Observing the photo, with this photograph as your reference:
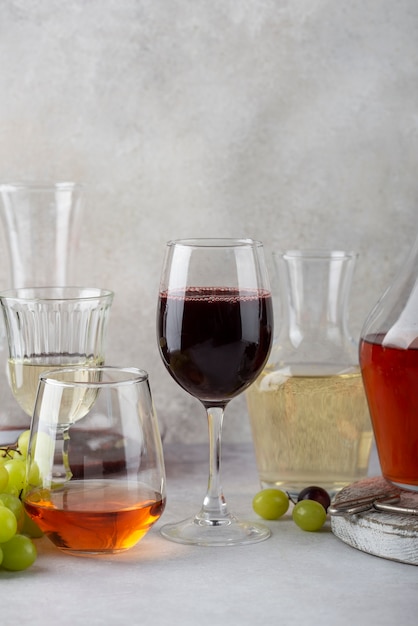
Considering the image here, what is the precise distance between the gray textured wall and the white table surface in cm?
64

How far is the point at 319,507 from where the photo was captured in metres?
1.26

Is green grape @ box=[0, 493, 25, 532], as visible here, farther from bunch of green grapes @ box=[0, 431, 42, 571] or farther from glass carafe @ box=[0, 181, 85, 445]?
glass carafe @ box=[0, 181, 85, 445]

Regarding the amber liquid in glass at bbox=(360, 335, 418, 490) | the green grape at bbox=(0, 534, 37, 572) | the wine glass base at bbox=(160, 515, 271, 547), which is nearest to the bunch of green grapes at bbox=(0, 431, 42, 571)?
the green grape at bbox=(0, 534, 37, 572)

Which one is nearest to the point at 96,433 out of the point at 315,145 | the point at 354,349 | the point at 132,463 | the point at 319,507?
the point at 132,463

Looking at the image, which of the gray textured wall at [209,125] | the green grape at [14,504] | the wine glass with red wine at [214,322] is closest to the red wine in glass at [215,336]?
the wine glass with red wine at [214,322]

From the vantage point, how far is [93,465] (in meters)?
1.09

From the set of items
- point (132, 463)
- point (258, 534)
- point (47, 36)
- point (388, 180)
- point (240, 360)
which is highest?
point (47, 36)

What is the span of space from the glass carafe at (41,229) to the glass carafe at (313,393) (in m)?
0.36

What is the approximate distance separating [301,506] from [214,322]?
270mm

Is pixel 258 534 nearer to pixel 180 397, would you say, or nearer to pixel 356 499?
pixel 356 499

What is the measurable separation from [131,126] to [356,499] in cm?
80

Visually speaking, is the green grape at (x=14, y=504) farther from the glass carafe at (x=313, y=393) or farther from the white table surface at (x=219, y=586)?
the glass carafe at (x=313, y=393)

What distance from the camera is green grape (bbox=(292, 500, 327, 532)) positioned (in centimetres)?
125

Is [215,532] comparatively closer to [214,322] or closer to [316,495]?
[316,495]
